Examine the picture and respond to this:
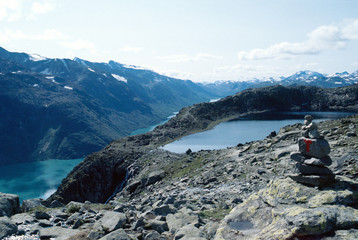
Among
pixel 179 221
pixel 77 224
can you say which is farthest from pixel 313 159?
pixel 77 224

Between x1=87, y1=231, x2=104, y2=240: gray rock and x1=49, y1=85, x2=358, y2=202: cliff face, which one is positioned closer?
x1=87, y1=231, x2=104, y2=240: gray rock

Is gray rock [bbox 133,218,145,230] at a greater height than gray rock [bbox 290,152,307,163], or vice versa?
gray rock [bbox 290,152,307,163]

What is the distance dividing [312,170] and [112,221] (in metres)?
11.3

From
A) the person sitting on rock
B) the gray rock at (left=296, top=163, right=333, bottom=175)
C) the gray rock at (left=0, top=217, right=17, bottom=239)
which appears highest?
the person sitting on rock

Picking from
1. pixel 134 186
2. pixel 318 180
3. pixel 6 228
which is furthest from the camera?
pixel 134 186

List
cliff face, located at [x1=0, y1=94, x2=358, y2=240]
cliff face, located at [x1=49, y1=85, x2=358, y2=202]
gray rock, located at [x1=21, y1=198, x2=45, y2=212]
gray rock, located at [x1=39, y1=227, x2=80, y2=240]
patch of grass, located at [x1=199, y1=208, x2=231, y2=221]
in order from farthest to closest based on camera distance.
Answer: cliff face, located at [x1=49, y1=85, x2=358, y2=202], gray rock, located at [x1=21, y1=198, x2=45, y2=212], patch of grass, located at [x1=199, y1=208, x2=231, y2=221], gray rock, located at [x1=39, y1=227, x2=80, y2=240], cliff face, located at [x1=0, y1=94, x2=358, y2=240]

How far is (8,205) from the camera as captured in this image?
18312 mm

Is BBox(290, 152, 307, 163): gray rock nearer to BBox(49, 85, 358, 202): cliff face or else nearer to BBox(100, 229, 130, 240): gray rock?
BBox(100, 229, 130, 240): gray rock

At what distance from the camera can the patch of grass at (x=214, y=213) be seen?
60.0 ft

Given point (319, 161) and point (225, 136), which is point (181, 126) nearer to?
point (225, 136)

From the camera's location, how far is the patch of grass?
18.3 m

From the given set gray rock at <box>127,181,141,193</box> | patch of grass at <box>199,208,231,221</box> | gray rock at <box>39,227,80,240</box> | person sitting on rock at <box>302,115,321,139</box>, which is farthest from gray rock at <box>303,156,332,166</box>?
gray rock at <box>127,181,141,193</box>

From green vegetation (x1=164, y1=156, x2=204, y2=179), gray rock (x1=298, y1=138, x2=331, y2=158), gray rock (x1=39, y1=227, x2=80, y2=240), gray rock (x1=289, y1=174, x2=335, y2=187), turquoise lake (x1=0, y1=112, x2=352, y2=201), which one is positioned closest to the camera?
gray rock (x1=289, y1=174, x2=335, y2=187)

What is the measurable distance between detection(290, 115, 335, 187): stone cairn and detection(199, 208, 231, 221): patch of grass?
20.1ft
